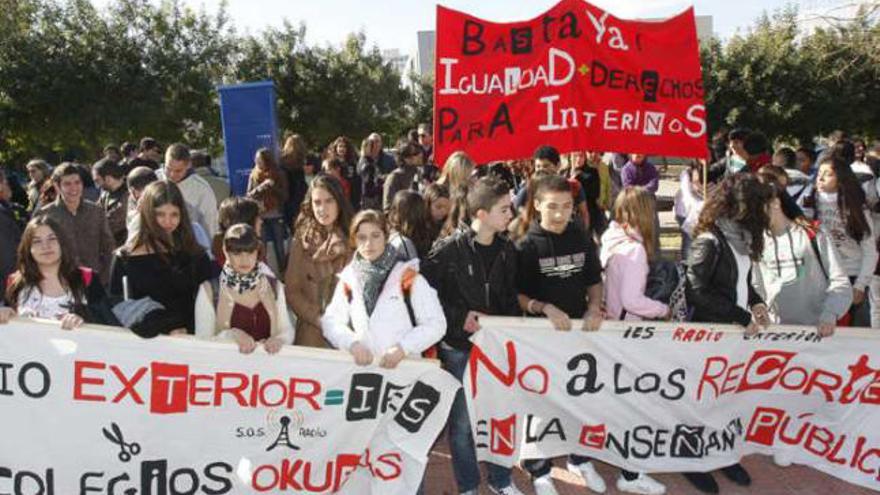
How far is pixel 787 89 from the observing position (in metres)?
22.6

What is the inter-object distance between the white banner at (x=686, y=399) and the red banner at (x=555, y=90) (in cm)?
224

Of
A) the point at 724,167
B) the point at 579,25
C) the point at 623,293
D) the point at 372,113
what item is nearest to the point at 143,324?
the point at 623,293

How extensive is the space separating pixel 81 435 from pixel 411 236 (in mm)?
2165

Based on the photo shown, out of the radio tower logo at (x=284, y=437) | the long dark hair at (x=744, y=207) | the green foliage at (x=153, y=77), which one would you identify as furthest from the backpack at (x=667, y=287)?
the green foliage at (x=153, y=77)

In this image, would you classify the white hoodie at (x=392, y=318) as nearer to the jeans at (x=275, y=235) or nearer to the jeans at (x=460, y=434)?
the jeans at (x=460, y=434)

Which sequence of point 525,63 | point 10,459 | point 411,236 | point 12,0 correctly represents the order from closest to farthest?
point 10,459
point 411,236
point 525,63
point 12,0

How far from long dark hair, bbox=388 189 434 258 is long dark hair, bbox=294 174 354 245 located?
1.12 ft

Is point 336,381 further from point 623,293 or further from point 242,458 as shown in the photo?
point 623,293

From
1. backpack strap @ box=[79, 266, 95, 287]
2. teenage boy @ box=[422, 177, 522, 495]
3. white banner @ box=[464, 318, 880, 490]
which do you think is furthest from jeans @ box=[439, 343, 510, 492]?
backpack strap @ box=[79, 266, 95, 287]

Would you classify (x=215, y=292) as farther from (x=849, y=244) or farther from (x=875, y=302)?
(x=875, y=302)

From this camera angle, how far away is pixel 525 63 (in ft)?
20.8

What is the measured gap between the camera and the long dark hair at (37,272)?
13.3ft

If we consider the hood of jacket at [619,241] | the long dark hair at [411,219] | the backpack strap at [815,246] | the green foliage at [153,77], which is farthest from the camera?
the green foliage at [153,77]

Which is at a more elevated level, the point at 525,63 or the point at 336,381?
the point at 525,63
